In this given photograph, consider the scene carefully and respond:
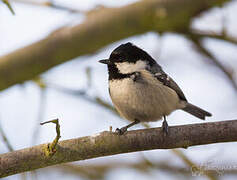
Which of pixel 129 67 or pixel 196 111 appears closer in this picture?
pixel 129 67

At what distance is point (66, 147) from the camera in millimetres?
2896

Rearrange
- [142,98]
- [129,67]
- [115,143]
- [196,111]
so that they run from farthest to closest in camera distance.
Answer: [196,111] → [129,67] → [142,98] → [115,143]

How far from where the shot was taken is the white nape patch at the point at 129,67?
381cm

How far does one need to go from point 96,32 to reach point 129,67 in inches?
40.2

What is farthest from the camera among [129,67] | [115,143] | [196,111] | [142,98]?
[196,111]

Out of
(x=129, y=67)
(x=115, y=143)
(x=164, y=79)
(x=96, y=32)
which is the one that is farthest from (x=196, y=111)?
(x=115, y=143)

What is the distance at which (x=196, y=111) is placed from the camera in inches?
182

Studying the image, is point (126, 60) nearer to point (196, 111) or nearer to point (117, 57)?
point (117, 57)

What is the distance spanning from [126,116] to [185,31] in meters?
1.89

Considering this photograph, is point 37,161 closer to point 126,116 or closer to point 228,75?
point 126,116

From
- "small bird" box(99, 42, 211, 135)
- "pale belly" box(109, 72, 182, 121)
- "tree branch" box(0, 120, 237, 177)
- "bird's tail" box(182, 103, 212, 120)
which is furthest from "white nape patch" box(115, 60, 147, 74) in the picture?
"bird's tail" box(182, 103, 212, 120)

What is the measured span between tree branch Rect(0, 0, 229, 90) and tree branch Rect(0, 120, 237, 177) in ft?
5.66

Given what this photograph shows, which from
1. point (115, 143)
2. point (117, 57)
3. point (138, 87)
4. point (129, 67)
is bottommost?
point (115, 143)

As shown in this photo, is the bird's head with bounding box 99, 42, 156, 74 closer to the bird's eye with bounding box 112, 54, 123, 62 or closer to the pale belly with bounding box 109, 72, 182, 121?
the bird's eye with bounding box 112, 54, 123, 62
